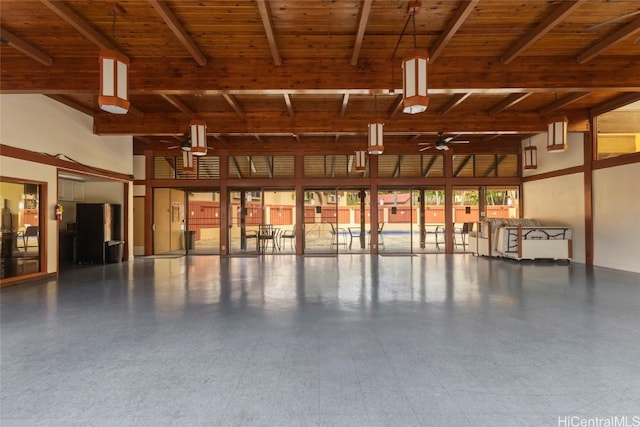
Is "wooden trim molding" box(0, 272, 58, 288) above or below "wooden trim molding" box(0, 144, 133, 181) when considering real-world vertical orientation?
below

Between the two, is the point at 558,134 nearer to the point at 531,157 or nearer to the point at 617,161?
the point at 617,161

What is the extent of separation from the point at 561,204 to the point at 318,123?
7.25 metres

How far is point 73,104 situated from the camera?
8.00 metres

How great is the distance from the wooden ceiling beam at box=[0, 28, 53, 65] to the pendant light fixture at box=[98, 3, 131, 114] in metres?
1.87

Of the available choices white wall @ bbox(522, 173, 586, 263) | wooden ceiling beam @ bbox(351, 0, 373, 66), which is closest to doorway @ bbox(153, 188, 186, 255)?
wooden ceiling beam @ bbox(351, 0, 373, 66)

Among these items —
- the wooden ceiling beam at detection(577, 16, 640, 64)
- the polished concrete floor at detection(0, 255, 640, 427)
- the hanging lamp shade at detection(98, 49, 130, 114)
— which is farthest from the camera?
the wooden ceiling beam at detection(577, 16, 640, 64)

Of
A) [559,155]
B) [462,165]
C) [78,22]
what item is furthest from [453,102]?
[78,22]

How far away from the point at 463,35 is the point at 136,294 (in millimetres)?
6381

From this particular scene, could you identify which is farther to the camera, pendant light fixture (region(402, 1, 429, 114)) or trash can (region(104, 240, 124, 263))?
trash can (region(104, 240, 124, 263))

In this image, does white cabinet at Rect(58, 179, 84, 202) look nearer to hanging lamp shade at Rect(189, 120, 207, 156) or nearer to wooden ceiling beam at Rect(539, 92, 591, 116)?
hanging lamp shade at Rect(189, 120, 207, 156)

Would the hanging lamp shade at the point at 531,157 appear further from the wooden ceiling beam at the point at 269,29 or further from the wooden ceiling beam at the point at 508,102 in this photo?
the wooden ceiling beam at the point at 269,29

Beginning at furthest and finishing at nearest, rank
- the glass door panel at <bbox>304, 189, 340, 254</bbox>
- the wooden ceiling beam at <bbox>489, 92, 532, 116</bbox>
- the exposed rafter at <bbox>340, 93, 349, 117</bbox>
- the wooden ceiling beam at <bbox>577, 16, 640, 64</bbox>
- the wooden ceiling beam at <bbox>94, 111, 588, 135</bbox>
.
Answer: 1. the glass door panel at <bbox>304, 189, 340, 254</bbox>
2. the wooden ceiling beam at <bbox>94, 111, 588, 135</bbox>
3. the wooden ceiling beam at <bbox>489, 92, 532, 116</bbox>
4. the exposed rafter at <bbox>340, 93, 349, 117</bbox>
5. the wooden ceiling beam at <bbox>577, 16, 640, 64</bbox>

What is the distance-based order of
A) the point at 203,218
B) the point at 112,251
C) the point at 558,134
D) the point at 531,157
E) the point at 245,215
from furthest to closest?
A: the point at 203,218, the point at 245,215, the point at 531,157, the point at 112,251, the point at 558,134

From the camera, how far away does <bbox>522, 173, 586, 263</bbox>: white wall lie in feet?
30.5
